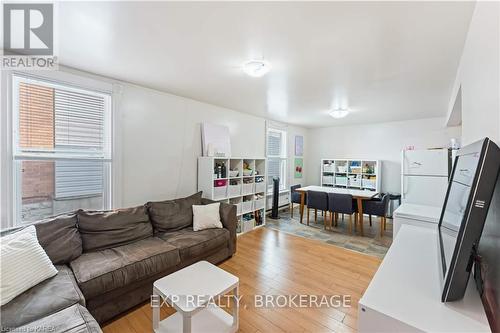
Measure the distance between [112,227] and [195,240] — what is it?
0.90m

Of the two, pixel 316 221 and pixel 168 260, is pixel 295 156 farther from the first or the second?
pixel 168 260

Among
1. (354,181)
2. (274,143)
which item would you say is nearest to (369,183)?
(354,181)

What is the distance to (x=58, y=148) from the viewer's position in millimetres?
2418

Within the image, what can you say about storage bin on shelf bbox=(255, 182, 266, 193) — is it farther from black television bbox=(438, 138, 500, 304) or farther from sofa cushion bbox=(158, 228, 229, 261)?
black television bbox=(438, 138, 500, 304)

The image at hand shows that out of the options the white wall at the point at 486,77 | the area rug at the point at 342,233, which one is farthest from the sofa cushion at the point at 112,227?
the white wall at the point at 486,77

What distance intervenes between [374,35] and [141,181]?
3117 mm

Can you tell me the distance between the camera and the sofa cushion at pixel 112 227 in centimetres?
224

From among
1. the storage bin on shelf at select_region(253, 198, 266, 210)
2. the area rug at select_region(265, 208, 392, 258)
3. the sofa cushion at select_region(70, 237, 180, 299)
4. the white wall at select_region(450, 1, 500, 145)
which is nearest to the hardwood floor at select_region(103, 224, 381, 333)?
the area rug at select_region(265, 208, 392, 258)

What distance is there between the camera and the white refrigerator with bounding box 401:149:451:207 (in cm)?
398

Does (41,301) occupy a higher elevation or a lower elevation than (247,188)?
lower

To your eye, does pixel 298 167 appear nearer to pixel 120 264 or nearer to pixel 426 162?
pixel 426 162

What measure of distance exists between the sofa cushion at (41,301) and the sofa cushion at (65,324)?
0.06 meters

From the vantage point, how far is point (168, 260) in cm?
224

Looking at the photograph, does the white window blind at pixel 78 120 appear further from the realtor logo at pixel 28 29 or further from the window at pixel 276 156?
the window at pixel 276 156
